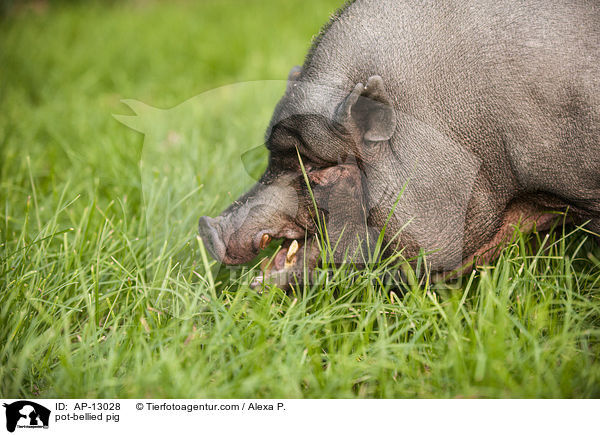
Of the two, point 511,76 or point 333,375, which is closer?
point 333,375

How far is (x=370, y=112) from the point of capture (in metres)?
2.07

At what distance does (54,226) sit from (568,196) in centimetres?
232

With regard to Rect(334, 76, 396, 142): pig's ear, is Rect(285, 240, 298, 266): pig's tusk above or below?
below

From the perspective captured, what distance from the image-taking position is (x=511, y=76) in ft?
6.89

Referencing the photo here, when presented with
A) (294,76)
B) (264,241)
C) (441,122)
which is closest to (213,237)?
(264,241)

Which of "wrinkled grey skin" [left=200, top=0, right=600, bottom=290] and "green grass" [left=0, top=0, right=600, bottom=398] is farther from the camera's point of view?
"wrinkled grey skin" [left=200, top=0, right=600, bottom=290]

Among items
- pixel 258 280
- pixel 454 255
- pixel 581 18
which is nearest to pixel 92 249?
pixel 258 280

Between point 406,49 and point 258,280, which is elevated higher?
point 406,49

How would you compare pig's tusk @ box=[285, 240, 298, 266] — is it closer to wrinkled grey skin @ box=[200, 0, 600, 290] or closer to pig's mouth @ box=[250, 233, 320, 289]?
pig's mouth @ box=[250, 233, 320, 289]

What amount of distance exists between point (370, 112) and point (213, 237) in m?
0.81

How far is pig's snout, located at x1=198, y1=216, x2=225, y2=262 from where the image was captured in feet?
7.50

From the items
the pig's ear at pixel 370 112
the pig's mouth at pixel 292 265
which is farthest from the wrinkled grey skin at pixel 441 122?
the pig's mouth at pixel 292 265
